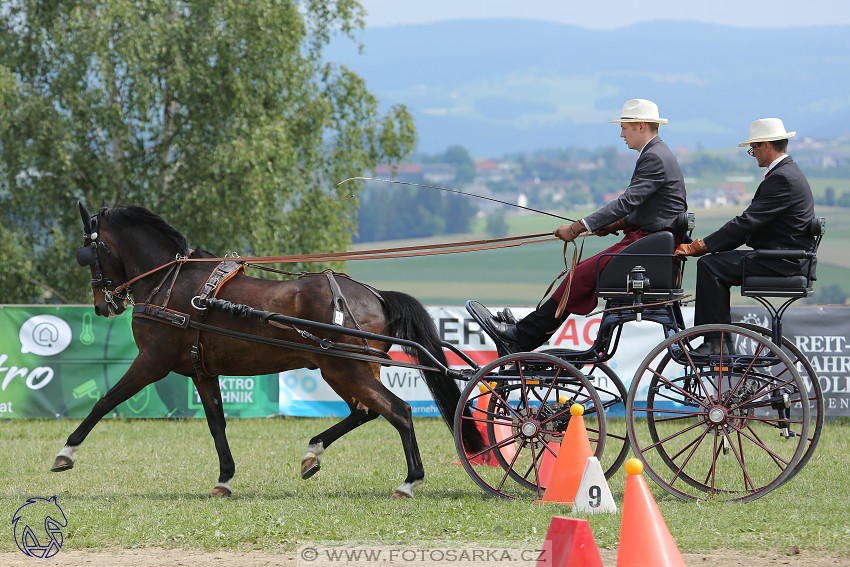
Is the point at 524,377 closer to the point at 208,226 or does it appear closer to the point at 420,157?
the point at 208,226

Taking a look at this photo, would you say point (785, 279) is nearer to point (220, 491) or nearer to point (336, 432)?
point (336, 432)

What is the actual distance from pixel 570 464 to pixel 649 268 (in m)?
1.34

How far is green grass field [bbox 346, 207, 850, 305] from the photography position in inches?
3093

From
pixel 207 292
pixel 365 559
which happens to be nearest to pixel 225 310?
pixel 207 292

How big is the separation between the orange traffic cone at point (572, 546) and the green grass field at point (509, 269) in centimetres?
6712

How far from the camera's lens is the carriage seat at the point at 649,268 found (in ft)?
20.7

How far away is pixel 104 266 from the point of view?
7867 mm

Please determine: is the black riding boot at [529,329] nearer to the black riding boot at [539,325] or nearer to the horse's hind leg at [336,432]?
the black riding boot at [539,325]

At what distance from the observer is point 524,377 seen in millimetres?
6660

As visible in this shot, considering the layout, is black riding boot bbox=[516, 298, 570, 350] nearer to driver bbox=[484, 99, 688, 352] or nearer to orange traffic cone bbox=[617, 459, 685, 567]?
driver bbox=[484, 99, 688, 352]

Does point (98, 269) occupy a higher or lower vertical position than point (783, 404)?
higher

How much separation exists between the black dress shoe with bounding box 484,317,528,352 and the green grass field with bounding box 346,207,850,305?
64.7 metres

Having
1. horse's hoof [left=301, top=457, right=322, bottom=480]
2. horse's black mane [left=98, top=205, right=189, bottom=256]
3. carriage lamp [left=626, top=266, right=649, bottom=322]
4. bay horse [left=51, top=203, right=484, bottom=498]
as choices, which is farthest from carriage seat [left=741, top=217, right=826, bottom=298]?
horse's black mane [left=98, top=205, right=189, bottom=256]

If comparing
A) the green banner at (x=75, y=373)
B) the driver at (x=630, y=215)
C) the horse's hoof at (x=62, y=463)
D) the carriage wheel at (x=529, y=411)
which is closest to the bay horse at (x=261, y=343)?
the horse's hoof at (x=62, y=463)
